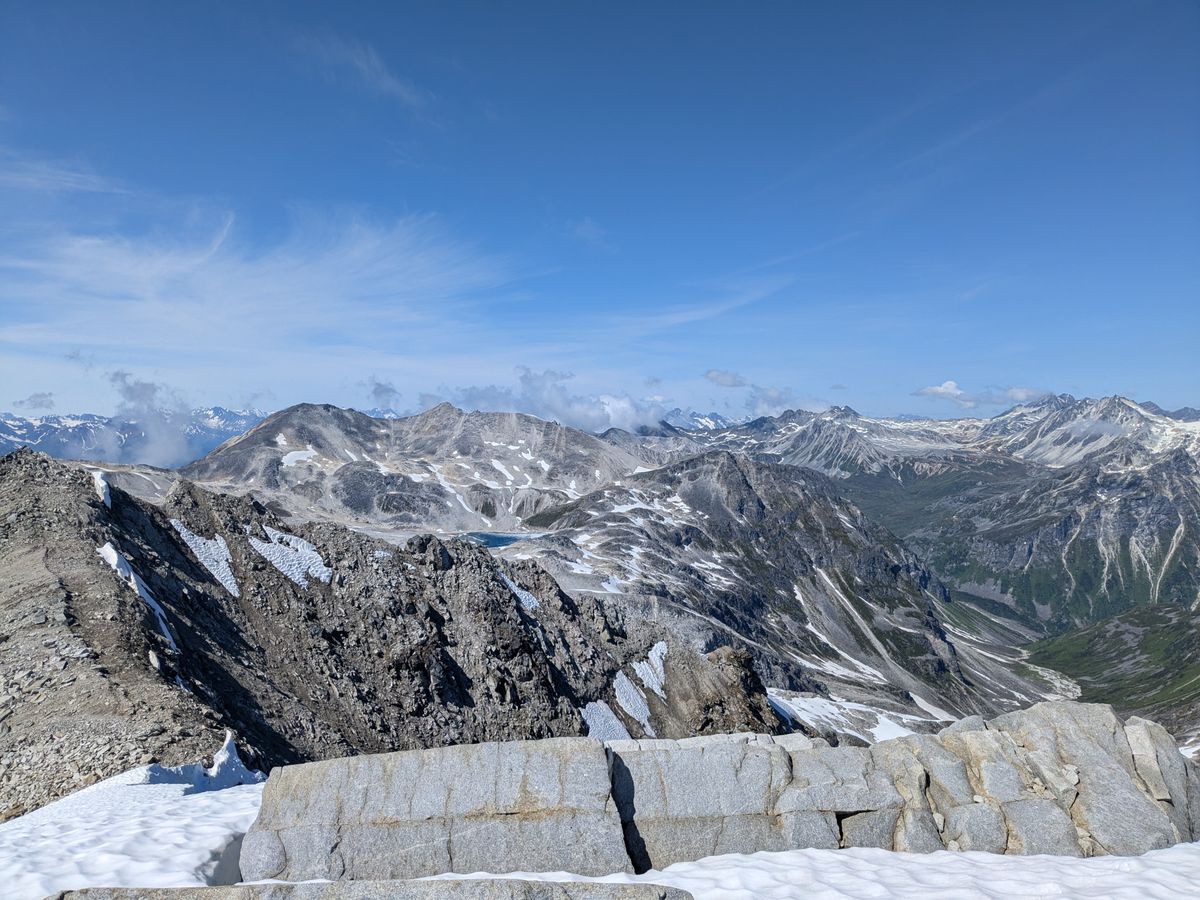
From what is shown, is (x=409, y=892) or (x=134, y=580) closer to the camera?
(x=409, y=892)

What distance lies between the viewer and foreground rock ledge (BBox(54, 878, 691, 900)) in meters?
11.0

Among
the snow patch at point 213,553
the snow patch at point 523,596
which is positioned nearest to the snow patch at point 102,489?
the snow patch at point 213,553

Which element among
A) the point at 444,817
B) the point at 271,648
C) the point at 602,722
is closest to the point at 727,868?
the point at 444,817

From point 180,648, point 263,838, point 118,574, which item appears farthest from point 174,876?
point 118,574

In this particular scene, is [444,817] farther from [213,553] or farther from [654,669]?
[654,669]

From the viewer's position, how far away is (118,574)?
126ft

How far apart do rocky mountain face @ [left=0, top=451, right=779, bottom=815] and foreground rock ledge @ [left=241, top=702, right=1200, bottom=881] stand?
11.0 meters

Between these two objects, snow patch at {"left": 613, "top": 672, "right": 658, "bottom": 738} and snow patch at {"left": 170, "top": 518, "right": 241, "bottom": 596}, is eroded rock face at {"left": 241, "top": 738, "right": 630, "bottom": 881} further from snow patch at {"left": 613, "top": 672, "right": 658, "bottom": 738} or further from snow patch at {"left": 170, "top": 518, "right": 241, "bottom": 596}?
snow patch at {"left": 613, "top": 672, "right": 658, "bottom": 738}

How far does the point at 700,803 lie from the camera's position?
16.2m

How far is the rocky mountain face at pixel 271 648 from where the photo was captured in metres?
26.6

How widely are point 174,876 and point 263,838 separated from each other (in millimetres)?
1876

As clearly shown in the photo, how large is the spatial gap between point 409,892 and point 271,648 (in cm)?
4424

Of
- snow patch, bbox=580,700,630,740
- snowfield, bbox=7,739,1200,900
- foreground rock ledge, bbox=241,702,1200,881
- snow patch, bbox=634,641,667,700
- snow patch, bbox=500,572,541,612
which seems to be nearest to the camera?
snowfield, bbox=7,739,1200,900

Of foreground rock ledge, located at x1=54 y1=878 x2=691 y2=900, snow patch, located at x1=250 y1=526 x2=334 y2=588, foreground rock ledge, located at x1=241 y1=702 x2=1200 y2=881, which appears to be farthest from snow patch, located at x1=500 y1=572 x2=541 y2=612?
foreground rock ledge, located at x1=54 y1=878 x2=691 y2=900
